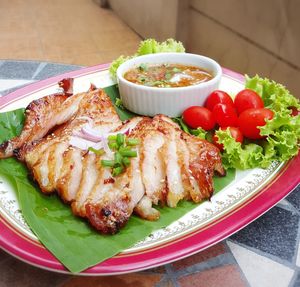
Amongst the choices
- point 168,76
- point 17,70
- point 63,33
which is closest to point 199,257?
point 168,76

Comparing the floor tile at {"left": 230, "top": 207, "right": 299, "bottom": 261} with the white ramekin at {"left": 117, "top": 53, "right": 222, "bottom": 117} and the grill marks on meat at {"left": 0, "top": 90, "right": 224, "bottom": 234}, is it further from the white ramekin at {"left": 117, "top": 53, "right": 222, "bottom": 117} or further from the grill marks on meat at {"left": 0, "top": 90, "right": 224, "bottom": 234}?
the white ramekin at {"left": 117, "top": 53, "right": 222, "bottom": 117}

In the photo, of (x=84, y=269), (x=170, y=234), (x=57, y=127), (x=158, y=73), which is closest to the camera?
(x=84, y=269)

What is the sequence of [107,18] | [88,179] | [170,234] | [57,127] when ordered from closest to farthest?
1. [170,234]
2. [88,179]
3. [57,127]
4. [107,18]

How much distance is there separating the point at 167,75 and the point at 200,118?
18.3 inches

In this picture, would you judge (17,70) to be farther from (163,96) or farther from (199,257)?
(199,257)

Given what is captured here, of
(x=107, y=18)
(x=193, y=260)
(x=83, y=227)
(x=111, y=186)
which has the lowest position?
(x=107, y=18)

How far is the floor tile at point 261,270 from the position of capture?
1.56 m

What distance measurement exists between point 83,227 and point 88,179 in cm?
21

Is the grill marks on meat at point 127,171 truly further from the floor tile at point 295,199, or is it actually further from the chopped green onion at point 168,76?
the chopped green onion at point 168,76

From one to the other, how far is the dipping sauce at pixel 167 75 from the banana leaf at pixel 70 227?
0.83 m

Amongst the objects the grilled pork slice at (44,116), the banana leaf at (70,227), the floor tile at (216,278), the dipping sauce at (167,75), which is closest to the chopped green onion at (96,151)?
the banana leaf at (70,227)

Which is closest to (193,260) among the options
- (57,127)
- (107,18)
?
(57,127)

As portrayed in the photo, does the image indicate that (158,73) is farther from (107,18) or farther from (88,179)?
(107,18)

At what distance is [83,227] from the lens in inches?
63.5
